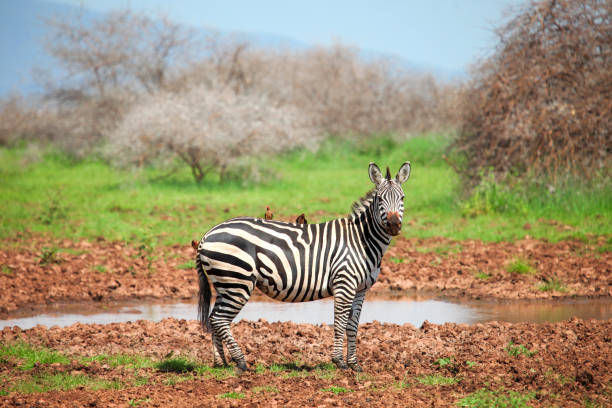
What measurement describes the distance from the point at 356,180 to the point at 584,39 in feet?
35.2

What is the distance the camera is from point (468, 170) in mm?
18016

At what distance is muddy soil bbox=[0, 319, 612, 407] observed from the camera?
607 centimetres

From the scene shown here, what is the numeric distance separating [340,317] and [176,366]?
1.80m

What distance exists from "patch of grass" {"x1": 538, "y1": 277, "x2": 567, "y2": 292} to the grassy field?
2863 mm

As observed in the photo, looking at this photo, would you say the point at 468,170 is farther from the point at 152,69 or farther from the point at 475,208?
the point at 152,69

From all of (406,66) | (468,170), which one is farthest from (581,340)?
(406,66)

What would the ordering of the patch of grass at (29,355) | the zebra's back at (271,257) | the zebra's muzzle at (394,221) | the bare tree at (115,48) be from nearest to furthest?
1. the zebra's muzzle at (394,221)
2. the zebra's back at (271,257)
3. the patch of grass at (29,355)
4. the bare tree at (115,48)

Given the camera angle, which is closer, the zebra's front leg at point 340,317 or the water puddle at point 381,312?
the zebra's front leg at point 340,317

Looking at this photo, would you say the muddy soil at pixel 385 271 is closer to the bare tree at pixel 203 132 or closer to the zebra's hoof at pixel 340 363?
the zebra's hoof at pixel 340 363

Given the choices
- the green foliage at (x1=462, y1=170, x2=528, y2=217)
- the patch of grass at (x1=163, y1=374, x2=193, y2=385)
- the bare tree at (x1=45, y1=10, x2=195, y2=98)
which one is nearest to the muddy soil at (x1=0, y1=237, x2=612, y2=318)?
the green foliage at (x1=462, y1=170, x2=528, y2=217)

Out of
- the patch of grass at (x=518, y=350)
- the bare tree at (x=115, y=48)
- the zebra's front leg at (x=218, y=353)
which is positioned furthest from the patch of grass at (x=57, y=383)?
the bare tree at (x=115, y=48)

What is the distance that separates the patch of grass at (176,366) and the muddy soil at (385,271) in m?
3.80

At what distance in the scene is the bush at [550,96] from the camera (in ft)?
52.6

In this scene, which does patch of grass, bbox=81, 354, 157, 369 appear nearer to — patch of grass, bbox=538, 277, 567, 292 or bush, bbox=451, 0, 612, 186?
patch of grass, bbox=538, 277, 567, 292
